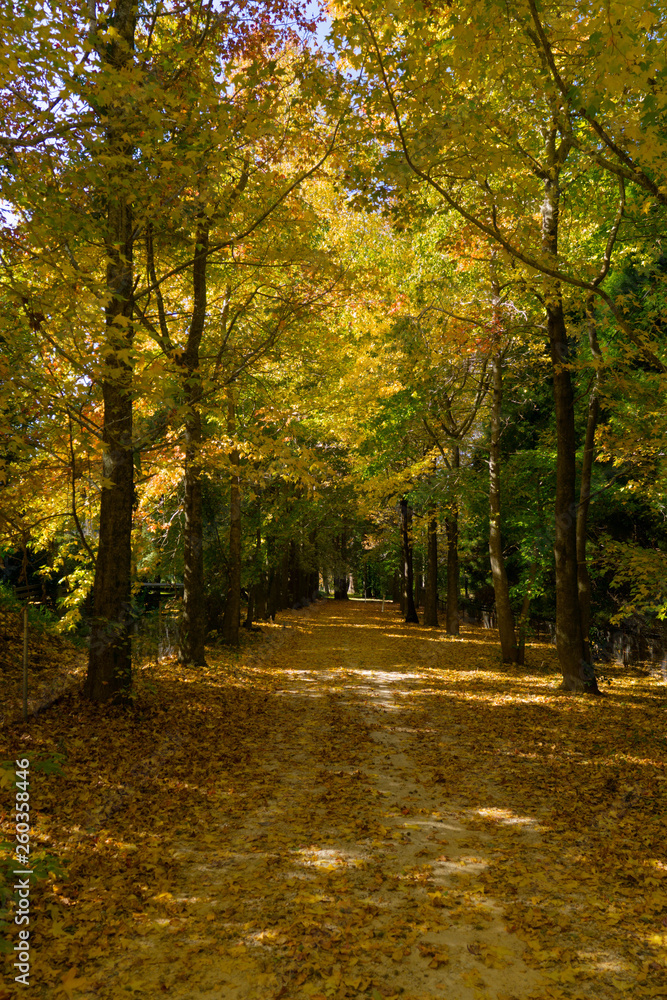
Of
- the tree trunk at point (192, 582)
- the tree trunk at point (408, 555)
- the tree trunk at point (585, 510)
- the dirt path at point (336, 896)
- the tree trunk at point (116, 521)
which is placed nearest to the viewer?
the dirt path at point (336, 896)

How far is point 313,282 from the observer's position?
9.84m

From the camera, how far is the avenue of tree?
607 centimetres

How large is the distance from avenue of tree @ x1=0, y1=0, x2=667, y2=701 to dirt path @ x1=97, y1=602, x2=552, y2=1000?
3.01 meters

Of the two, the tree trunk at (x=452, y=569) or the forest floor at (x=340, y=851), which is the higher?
the tree trunk at (x=452, y=569)

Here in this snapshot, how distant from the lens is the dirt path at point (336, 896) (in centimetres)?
351

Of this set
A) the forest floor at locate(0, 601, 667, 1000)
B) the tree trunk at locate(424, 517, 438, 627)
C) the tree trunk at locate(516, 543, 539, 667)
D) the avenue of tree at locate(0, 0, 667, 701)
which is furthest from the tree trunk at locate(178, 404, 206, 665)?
the tree trunk at locate(424, 517, 438, 627)


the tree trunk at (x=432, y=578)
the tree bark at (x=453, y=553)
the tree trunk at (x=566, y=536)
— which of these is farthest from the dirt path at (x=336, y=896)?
the tree trunk at (x=432, y=578)

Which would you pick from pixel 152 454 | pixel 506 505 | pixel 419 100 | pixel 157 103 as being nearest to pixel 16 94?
pixel 157 103

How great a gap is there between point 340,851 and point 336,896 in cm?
73

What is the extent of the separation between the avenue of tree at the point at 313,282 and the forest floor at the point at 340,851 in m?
1.97

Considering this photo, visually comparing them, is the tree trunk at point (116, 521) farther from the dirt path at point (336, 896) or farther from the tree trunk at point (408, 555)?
the tree trunk at point (408, 555)

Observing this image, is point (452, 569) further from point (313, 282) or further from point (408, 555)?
point (313, 282)

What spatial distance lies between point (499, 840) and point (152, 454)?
689 cm

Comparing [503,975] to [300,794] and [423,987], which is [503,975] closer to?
[423,987]
